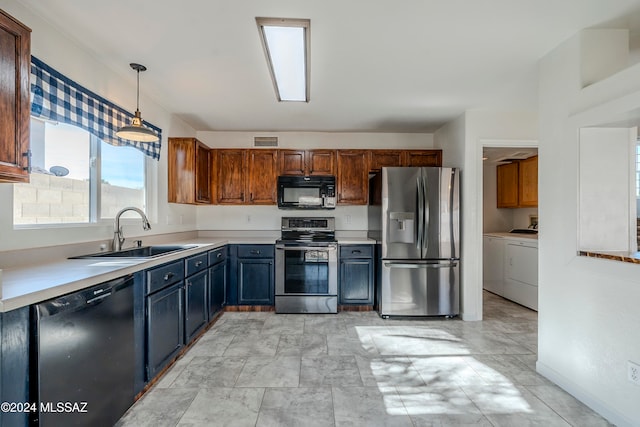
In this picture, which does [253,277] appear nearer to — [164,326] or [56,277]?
[164,326]

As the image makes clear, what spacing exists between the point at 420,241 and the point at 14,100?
3355 mm

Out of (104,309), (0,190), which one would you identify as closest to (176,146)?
(0,190)

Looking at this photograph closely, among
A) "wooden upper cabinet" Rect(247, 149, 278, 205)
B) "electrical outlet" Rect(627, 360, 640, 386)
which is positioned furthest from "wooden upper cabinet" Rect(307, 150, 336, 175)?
"electrical outlet" Rect(627, 360, 640, 386)

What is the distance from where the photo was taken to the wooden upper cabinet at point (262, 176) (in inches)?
158

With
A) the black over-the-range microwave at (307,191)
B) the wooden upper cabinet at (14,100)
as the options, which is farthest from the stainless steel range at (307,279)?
the wooden upper cabinet at (14,100)

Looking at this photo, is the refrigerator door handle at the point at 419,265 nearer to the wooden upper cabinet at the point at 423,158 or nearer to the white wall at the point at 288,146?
the white wall at the point at 288,146

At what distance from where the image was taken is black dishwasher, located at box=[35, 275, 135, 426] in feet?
4.05

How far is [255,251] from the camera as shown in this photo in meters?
3.66

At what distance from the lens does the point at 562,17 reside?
181 cm

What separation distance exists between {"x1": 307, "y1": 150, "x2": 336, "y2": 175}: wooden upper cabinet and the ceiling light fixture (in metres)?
1.20

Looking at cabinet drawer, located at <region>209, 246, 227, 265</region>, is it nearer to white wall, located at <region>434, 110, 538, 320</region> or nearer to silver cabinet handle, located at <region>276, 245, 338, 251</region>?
silver cabinet handle, located at <region>276, 245, 338, 251</region>

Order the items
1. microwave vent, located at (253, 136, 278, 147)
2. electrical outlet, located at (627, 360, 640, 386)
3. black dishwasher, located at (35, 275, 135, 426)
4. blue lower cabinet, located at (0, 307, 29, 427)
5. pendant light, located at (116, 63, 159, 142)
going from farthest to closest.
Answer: microwave vent, located at (253, 136, 278, 147)
pendant light, located at (116, 63, 159, 142)
electrical outlet, located at (627, 360, 640, 386)
black dishwasher, located at (35, 275, 135, 426)
blue lower cabinet, located at (0, 307, 29, 427)

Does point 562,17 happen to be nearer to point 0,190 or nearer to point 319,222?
point 319,222

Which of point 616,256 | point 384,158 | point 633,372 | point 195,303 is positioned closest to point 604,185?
point 616,256
